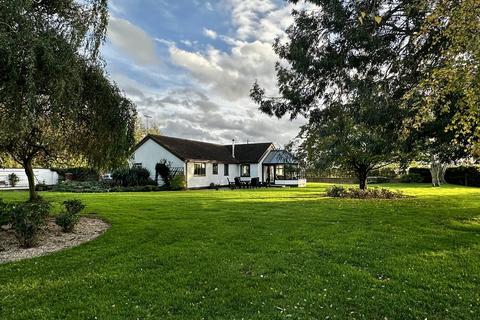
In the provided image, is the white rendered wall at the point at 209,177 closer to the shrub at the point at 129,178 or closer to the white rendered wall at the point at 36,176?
the shrub at the point at 129,178

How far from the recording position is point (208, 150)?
38.4 metres

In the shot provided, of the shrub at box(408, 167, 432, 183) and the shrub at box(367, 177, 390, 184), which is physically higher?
the shrub at box(408, 167, 432, 183)

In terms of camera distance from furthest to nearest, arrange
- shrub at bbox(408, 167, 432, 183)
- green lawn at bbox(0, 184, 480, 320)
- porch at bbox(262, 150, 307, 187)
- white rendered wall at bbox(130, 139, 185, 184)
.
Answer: shrub at bbox(408, 167, 432, 183)
porch at bbox(262, 150, 307, 187)
white rendered wall at bbox(130, 139, 185, 184)
green lawn at bbox(0, 184, 480, 320)

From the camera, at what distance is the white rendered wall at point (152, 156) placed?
32.2 m

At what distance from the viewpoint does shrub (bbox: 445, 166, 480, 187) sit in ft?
120

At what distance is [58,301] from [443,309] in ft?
16.5

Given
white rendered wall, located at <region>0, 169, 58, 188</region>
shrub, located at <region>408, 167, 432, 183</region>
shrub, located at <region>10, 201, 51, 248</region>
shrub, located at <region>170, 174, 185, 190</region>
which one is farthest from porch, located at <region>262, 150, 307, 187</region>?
shrub, located at <region>10, 201, 51, 248</region>

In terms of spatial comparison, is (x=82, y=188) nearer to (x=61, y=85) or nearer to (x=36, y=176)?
(x=36, y=176)

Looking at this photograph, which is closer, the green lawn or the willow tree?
the green lawn

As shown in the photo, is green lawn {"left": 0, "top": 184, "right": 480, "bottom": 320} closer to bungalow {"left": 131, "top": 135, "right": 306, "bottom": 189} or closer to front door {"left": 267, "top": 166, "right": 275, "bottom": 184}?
bungalow {"left": 131, "top": 135, "right": 306, "bottom": 189}

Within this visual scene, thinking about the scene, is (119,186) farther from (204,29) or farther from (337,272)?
(337,272)

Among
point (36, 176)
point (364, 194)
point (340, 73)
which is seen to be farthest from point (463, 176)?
point (36, 176)

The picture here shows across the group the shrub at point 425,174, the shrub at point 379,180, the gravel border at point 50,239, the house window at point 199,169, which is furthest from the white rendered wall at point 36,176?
the shrub at point 425,174

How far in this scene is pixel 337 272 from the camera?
227 inches
